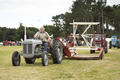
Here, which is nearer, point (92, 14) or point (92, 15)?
point (92, 14)

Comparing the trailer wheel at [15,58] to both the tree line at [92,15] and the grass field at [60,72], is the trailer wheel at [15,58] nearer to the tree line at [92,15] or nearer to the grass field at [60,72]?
the grass field at [60,72]

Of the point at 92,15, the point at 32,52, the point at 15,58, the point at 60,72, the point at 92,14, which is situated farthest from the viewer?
the point at 92,15

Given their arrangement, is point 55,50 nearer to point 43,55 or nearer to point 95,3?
point 43,55

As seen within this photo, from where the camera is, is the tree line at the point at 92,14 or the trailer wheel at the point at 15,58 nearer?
the trailer wheel at the point at 15,58

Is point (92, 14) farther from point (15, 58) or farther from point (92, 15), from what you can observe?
point (15, 58)

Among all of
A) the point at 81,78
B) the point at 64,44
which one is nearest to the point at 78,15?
the point at 64,44

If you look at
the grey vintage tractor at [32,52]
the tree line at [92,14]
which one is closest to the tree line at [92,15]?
the tree line at [92,14]

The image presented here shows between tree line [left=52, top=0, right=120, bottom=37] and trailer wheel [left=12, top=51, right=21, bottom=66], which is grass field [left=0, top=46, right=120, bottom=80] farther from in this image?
tree line [left=52, top=0, right=120, bottom=37]

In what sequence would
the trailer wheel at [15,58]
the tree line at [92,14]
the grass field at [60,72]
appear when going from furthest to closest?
the tree line at [92,14], the trailer wheel at [15,58], the grass field at [60,72]

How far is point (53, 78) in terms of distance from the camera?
4852 millimetres

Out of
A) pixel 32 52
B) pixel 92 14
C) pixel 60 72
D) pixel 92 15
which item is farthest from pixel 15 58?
pixel 92 15

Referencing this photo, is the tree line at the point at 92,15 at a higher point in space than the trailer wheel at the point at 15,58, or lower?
higher

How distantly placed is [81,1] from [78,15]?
3.50m

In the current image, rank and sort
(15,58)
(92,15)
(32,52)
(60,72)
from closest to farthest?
(60,72) < (32,52) < (15,58) < (92,15)
